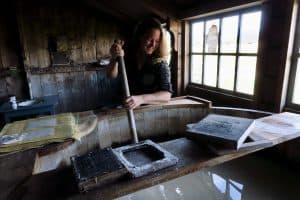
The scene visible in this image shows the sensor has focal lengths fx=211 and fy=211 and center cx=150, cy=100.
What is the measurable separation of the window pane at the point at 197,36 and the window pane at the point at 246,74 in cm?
90

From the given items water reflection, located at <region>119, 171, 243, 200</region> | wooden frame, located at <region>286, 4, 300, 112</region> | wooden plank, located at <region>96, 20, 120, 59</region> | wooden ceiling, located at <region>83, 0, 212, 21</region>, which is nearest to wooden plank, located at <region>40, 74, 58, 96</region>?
wooden plank, located at <region>96, 20, 120, 59</region>

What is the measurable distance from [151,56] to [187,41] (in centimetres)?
212

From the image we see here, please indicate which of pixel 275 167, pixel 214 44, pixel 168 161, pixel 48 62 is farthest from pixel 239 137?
pixel 48 62

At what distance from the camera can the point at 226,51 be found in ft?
10.2

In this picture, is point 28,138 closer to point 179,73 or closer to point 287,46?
point 287,46

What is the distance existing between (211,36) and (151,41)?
6.46ft

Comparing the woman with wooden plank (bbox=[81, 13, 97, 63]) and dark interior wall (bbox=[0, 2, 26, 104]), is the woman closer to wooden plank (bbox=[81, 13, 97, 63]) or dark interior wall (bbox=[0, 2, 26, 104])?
wooden plank (bbox=[81, 13, 97, 63])

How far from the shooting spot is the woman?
5.58ft

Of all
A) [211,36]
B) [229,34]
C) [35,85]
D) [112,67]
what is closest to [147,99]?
[112,67]

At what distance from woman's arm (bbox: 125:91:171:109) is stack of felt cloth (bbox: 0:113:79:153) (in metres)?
0.42

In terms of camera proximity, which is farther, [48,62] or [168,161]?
[48,62]

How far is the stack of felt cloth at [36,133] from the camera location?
3.85ft

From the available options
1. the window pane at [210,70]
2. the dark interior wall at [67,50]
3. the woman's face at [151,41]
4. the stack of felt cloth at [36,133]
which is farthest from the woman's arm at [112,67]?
the dark interior wall at [67,50]

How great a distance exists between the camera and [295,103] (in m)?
2.22
